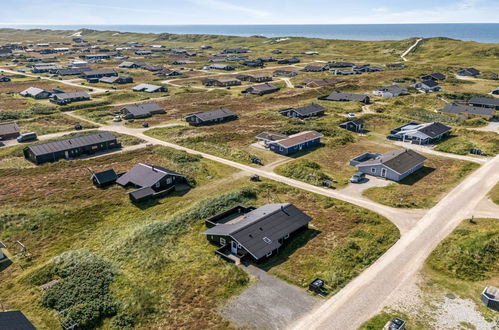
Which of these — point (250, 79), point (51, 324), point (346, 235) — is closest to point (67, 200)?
point (51, 324)

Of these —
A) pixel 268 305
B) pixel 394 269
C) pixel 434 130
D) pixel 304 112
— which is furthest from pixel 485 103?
pixel 268 305

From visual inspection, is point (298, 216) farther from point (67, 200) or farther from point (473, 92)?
point (473, 92)

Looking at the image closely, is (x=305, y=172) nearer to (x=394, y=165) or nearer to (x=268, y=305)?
(x=394, y=165)

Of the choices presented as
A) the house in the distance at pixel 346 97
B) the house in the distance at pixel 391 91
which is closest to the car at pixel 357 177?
the house in the distance at pixel 346 97

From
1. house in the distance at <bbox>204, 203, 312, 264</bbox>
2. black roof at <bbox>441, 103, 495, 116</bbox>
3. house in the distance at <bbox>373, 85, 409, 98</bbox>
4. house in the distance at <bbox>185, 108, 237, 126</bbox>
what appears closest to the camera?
house in the distance at <bbox>204, 203, 312, 264</bbox>

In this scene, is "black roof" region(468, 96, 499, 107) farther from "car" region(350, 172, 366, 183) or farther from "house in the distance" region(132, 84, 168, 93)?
"house in the distance" region(132, 84, 168, 93)

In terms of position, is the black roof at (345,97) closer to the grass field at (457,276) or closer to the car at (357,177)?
the car at (357,177)

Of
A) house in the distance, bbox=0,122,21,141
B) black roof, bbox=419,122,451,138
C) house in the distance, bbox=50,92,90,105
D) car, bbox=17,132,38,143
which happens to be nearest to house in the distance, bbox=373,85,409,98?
black roof, bbox=419,122,451,138
